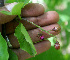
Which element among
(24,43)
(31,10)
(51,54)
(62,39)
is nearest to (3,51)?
(24,43)

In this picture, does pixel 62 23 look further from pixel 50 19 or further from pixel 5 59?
pixel 5 59

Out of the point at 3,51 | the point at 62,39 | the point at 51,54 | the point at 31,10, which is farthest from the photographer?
the point at 62,39

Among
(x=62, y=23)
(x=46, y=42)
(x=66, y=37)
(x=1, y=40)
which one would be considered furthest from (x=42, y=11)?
(x=66, y=37)

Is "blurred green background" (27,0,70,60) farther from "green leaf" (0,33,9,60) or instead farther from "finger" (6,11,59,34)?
"green leaf" (0,33,9,60)

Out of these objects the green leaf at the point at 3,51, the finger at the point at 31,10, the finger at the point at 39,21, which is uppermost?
the finger at the point at 31,10

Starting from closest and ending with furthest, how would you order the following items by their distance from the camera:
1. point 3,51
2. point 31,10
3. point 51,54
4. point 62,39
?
point 3,51, point 31,10, point 51,54, point 62,39

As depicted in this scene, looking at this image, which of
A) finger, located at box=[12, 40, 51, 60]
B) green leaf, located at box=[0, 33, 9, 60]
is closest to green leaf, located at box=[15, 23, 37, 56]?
green leaf, located at box=[0, 33, 9, 60]

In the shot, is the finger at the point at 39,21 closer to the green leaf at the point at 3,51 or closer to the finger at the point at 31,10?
the finger at the point at 31,10

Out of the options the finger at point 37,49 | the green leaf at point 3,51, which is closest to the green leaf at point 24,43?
the green leaf at point 3,51

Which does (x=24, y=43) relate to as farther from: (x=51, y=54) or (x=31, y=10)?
Answer: (x=51, y=54)
